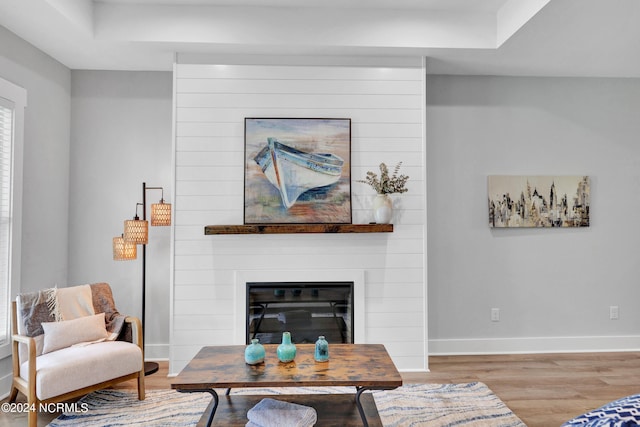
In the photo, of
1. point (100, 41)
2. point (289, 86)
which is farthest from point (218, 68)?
point (100, 41)

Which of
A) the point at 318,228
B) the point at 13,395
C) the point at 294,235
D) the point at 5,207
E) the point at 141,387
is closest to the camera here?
the point at 13,395

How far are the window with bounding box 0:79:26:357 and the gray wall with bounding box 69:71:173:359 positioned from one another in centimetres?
70

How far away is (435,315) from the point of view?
3967mm

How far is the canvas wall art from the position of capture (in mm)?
3990

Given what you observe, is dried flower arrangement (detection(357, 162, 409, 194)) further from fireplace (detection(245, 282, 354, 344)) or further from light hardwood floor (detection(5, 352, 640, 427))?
light hardwood floor (detection(5, 352, 640, 427))

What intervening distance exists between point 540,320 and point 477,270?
78 centimetres

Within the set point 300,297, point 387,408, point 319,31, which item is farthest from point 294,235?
point 319,31

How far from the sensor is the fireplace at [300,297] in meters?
3.47

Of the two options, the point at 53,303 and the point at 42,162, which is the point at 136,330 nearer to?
the point at 53,303

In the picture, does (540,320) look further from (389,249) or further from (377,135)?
(377,135)

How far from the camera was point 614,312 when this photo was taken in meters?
4.05

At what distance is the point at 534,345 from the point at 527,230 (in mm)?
1107

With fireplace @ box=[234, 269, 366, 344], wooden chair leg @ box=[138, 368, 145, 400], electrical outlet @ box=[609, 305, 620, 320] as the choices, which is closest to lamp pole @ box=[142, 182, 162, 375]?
wooden chair leg @ box=[138, 368, 145, 400]

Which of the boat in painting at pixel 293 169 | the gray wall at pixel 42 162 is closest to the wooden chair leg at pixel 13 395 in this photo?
the gray wall at pixel 42 162
